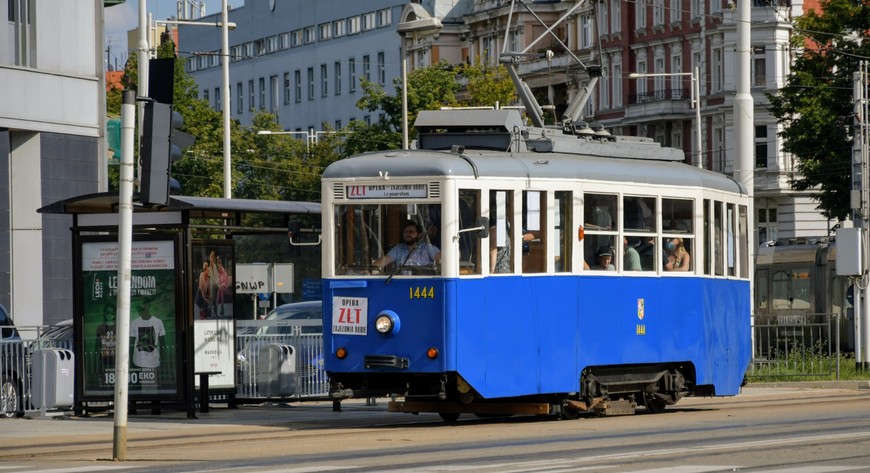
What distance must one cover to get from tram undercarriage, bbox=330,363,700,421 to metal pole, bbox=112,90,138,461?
11.9 feet

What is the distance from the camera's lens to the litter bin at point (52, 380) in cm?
2162

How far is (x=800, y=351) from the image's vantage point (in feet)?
95.7

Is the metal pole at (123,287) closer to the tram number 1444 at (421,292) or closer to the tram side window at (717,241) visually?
the tram number 1444 at (421,292)

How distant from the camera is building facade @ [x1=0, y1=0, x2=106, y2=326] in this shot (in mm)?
32050

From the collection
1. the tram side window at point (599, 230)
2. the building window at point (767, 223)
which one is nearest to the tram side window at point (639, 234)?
the tram side window at point (599, 230)

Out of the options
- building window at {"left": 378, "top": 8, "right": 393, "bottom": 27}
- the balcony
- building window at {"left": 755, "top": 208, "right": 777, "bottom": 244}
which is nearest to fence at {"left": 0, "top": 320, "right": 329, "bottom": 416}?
building window at {"left": 755, "top": 208, "right": 777, "bottom": 244}

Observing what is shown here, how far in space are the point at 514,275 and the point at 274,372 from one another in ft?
18.8

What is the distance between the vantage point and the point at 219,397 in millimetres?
23359

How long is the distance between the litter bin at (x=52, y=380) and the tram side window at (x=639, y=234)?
6755mm

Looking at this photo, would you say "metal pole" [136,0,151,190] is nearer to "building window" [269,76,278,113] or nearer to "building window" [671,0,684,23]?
"building window" [671,0,684,23]

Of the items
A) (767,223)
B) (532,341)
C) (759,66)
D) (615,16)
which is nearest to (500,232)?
(532,341)

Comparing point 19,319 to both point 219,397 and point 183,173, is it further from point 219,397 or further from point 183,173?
point 183,173

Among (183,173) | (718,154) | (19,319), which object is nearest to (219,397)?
(19,319)

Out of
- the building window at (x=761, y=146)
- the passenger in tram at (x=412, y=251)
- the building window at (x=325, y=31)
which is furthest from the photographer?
the building window at (x=325, y=31)
